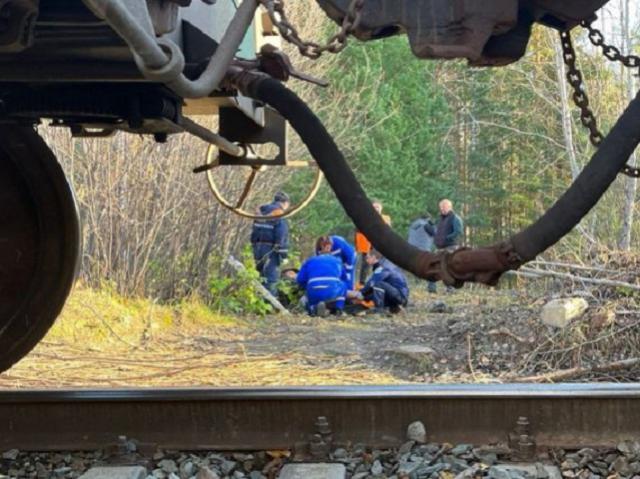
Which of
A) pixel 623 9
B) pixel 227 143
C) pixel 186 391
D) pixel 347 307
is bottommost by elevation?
pixel 347 307

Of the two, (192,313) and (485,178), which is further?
(485,178)

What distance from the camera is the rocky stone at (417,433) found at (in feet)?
11.0

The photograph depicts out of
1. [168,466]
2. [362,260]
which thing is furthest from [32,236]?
[362,260]

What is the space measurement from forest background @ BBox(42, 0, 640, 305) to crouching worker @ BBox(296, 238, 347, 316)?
1.02 m

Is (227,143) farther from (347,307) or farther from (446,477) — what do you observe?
(347,307)

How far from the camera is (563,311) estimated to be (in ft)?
24.5

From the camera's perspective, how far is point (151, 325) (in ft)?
31.6

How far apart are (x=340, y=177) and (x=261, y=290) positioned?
9406 millimetres

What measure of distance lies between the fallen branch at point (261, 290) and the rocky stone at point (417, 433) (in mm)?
8538

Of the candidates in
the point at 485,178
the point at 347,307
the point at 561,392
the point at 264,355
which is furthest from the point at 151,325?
the point at 485,178

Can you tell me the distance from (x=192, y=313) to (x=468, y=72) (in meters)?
14.4

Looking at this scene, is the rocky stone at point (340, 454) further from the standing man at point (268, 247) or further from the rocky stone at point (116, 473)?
the standing man at point (268, 247)

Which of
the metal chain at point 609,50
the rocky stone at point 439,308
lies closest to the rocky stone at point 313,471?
the metal chain at point 609,50

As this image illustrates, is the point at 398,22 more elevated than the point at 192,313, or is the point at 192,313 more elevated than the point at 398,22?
the point at 398,22
